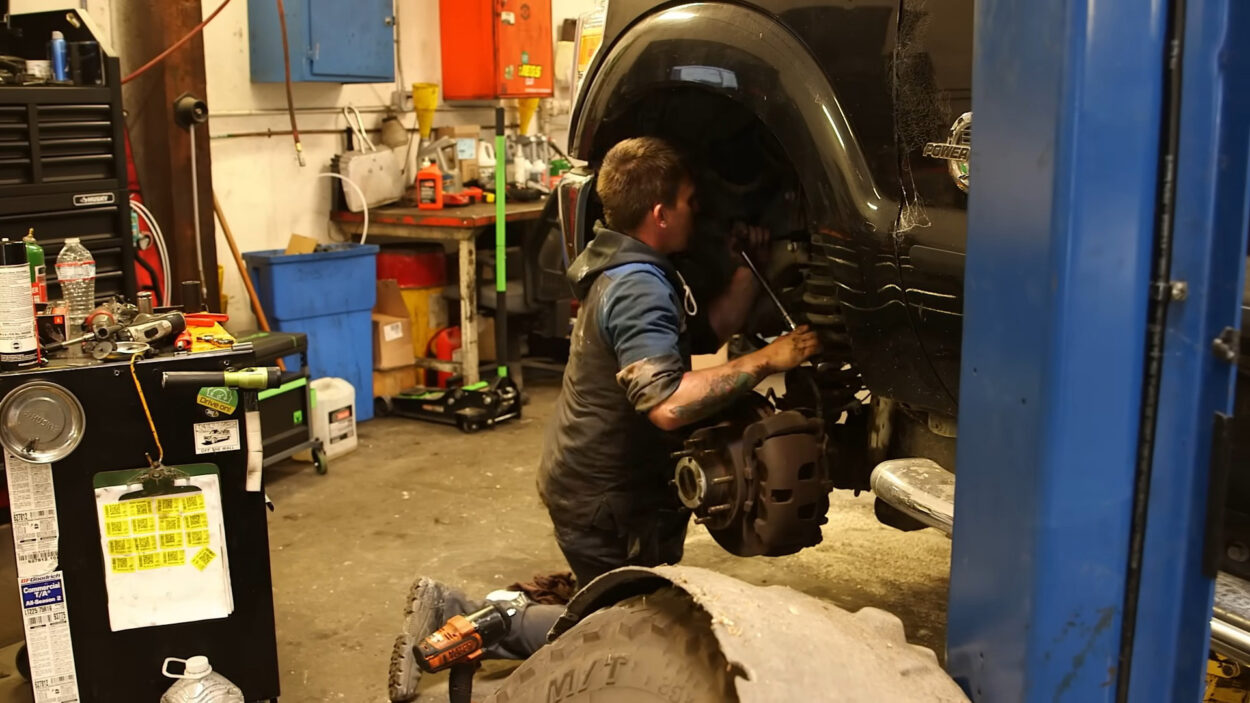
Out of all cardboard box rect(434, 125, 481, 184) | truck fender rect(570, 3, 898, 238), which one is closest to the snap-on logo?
truck fender rect(570, 3, 898, 238)

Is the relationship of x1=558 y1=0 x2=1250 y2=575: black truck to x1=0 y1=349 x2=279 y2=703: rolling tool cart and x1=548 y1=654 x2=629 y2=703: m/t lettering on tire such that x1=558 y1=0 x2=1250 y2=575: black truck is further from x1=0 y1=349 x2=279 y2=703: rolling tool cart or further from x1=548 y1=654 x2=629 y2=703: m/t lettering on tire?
x1=0 y1=349 x2=279 y2=703: rolling tool cart

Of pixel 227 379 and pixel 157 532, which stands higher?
pixel 227 379

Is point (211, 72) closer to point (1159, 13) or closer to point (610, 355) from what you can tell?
point (610, 355)

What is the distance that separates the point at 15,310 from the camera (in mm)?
2141

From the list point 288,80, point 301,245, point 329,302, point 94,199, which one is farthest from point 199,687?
point 288,80

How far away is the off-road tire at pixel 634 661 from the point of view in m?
1.20

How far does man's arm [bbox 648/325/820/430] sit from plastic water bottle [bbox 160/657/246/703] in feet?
3.52

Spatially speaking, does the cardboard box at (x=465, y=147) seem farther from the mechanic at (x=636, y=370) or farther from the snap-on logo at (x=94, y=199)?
the mechanic at (x=636, y=370)

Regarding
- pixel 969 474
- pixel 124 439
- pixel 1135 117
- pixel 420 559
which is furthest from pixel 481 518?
pixel 1135 117

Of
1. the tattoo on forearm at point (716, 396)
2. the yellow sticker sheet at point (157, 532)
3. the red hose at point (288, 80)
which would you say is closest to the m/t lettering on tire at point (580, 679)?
the tattoo on forearm at point (716, 396)

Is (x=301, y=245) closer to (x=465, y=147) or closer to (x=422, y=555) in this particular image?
(x=465, y=147)

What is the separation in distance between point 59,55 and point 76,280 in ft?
4.45

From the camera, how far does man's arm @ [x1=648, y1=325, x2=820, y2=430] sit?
2.21 m

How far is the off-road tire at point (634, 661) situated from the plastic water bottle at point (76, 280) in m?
1.63
